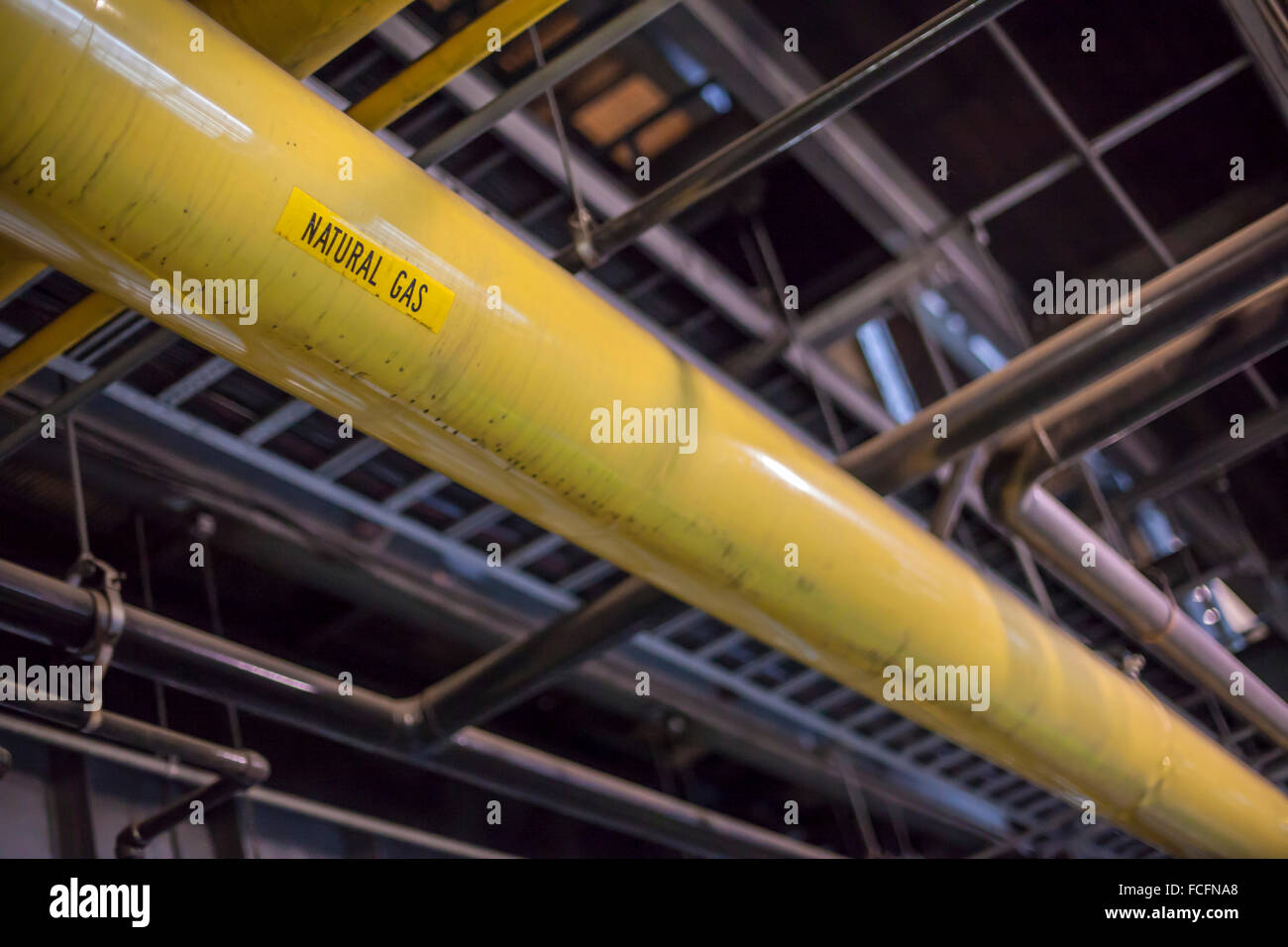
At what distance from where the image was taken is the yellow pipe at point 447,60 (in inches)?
105

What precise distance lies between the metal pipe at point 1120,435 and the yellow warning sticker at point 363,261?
2.28 metres

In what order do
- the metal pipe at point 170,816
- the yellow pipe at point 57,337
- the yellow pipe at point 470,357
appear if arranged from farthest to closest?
1. the metal pipe at point 170,816
2. the yellow pipe at point 57,337
3. the yellow pipe at point 470,357

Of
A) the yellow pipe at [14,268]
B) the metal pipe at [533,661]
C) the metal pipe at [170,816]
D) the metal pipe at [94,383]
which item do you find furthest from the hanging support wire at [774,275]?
the yellow pipe at [14,268]

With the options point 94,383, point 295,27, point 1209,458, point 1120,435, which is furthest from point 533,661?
point 1209,458

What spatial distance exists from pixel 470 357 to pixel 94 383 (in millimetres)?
1557

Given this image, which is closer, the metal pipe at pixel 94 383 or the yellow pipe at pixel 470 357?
the yellow pipe at pixel 470 357

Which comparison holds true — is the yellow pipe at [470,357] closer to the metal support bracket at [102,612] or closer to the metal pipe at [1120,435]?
the metal pipe at [1120,435]

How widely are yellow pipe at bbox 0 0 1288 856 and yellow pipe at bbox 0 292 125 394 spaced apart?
2.17 ft

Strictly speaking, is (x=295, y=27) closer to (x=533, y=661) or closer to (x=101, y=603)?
(x=101, y=603)

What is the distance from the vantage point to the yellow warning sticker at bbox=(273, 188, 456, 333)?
2.13 meters

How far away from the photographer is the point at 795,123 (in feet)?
10.1

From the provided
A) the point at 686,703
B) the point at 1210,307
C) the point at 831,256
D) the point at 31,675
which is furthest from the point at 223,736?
the point at 1210,307

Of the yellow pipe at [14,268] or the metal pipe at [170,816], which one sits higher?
the yellow pipe at [14,268]
